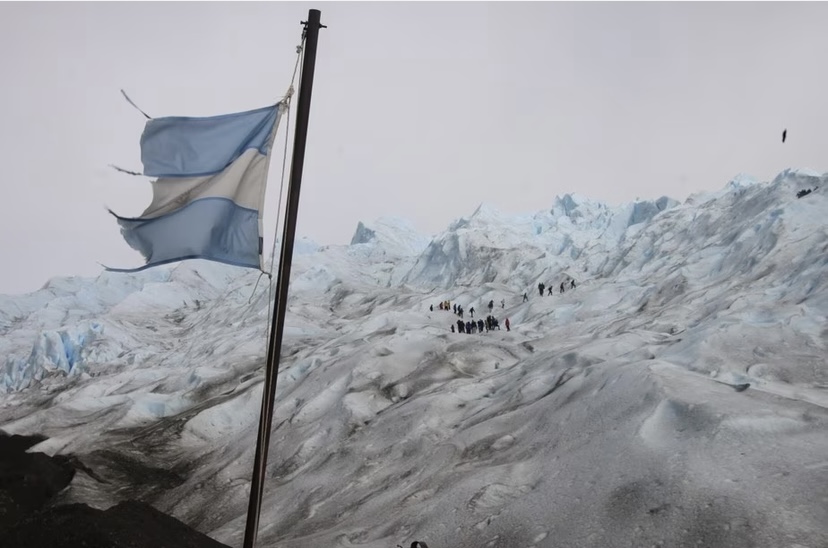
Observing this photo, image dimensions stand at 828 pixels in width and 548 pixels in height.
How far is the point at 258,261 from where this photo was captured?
6.22 meters

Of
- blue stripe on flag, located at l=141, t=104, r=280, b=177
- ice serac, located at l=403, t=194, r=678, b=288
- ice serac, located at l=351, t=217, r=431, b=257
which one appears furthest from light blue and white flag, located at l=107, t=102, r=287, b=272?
ice serac, located at l=351, t=217, r=431, b=257

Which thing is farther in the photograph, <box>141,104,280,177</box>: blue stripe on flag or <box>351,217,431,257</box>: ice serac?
<box>351,217,431,257</box>: ice serac

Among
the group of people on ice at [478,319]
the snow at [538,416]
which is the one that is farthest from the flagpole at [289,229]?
the group of people on ice at [478,319]

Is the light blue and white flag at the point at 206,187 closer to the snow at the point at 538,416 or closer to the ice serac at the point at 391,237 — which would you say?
the snow at the point at 538,416

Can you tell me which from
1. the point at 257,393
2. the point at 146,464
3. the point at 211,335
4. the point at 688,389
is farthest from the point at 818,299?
the point at 211,335

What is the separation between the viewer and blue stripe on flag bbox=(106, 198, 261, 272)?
6.29m

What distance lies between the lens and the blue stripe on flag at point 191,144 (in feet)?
20.4

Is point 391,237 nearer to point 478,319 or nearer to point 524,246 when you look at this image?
point 524,246

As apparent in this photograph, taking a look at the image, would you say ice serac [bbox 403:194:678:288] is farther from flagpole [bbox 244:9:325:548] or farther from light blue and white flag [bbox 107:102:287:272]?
flagpole [bbox 244:9:325:548]

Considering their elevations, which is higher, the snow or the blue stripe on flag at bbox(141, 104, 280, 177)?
the blue stripe on flag at bbox(141, 104, 280, 177)

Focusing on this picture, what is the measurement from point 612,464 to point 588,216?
290 feet

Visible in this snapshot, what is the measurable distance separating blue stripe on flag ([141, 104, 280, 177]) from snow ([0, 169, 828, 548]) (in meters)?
3.75

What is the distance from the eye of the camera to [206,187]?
6.33m

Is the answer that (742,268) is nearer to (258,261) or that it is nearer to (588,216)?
(258,261)
